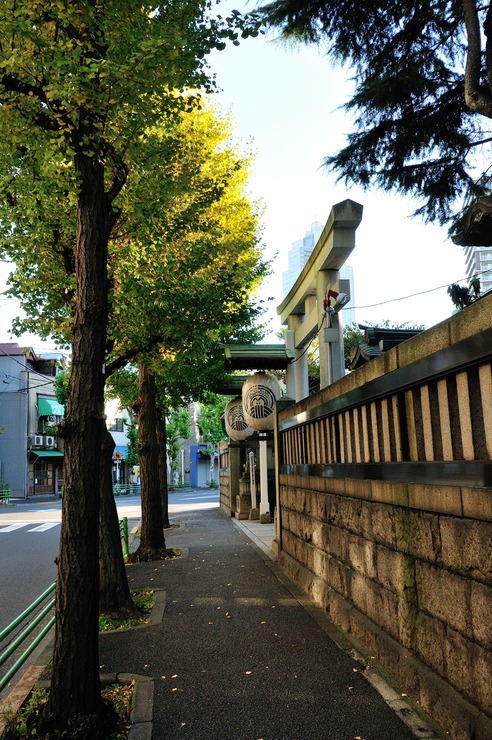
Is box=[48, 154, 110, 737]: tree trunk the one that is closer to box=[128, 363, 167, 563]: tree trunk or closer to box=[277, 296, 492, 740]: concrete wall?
Answer: box=[277, 296, 492, 740]: concrete wall

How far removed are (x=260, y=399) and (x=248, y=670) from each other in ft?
30.4

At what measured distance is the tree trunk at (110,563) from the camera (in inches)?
303

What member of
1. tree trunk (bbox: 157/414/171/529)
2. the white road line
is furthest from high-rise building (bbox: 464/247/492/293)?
the white road line

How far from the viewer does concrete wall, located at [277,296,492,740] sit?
11.1 feet

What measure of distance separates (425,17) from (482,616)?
812 cm

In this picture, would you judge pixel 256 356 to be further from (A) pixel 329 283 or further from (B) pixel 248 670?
(B) pixel 248 670

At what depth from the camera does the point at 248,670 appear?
17.1ft

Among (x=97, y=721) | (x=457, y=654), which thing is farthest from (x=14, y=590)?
(x=457, y=654)

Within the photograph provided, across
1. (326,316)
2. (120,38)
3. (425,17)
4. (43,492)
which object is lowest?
(43,492)

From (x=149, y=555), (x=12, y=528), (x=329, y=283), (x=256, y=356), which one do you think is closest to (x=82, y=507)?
(x=329, y=283)

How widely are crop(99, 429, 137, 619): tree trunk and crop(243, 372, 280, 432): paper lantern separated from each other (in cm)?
593

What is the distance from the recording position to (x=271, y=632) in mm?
6395

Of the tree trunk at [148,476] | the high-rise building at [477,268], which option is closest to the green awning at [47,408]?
the high-rise building at [477,268]

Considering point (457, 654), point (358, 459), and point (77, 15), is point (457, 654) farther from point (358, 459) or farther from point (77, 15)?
point (77, 15)
